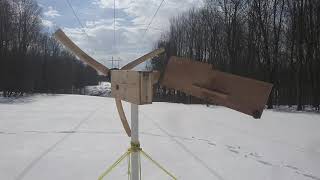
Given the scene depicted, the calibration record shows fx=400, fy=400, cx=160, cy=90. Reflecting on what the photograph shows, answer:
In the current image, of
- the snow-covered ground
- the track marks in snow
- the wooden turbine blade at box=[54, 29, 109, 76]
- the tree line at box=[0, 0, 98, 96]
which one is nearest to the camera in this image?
the wooden turbine blade at box=[54, 29, 109, 76]

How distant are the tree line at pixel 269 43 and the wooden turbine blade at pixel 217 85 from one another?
21900 mm

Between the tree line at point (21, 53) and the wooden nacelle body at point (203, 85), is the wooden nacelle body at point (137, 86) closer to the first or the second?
the wooden nacelle body at point (203, 85)

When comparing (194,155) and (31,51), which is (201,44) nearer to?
(31,51)

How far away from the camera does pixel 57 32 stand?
86.6 inches

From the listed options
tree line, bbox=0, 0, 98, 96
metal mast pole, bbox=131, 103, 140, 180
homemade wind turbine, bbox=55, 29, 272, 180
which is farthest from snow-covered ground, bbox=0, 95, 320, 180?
tree line, bbox=0, 0, 98, 96

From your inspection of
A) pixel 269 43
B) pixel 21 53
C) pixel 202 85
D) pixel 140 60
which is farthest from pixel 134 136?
pixel 21 53

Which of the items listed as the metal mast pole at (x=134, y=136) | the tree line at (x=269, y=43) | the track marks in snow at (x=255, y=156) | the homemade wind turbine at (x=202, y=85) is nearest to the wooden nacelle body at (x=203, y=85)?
the homemade wind turbine at (x=202, y=85)

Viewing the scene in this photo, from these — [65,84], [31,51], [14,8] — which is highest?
[14,8]

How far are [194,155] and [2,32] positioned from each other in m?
45.6

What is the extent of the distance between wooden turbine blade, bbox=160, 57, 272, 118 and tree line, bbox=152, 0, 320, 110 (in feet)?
71.8

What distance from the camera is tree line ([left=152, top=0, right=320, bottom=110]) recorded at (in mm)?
31188

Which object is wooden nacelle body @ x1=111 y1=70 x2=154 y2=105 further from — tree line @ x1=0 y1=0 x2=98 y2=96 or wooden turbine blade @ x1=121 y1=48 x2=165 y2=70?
tree line @ x1=0 y1=0 x2=98 y2=96

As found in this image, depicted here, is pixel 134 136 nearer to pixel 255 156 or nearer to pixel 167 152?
pixel 167 152

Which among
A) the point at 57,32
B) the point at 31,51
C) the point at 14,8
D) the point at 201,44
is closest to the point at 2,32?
the point at 14,8
